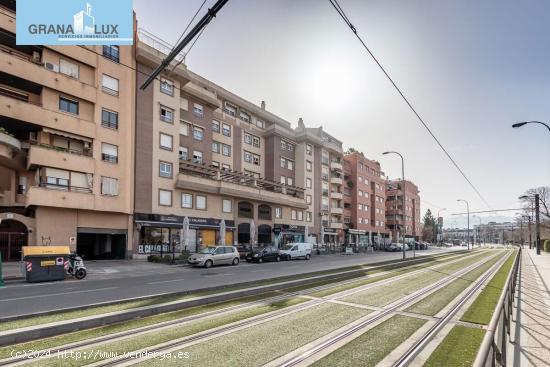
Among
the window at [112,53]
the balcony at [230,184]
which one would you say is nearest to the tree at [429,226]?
the balcony at [230,184]

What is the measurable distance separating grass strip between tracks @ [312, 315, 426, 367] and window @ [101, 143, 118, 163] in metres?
25.3

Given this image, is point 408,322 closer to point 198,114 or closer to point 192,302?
point 192,302

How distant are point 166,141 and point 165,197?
5.38 meters

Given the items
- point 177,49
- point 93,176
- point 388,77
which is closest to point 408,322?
point 388,77

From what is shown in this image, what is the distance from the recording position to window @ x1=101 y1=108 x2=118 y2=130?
26.3 metres

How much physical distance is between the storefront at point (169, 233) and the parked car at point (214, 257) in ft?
10.6

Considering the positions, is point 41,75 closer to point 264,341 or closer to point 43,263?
point 43,263

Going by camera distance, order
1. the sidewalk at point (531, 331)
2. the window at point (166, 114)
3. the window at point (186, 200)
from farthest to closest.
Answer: the window at point (186, 200) → the window at point (166, 114) → the sidewalk at point (531, 331)

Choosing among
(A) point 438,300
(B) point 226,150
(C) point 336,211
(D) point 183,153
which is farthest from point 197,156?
(C) point 336,211

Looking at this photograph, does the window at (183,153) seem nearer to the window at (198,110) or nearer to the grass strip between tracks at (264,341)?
the window at (198,110)

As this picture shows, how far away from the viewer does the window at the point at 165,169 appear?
1171 inches

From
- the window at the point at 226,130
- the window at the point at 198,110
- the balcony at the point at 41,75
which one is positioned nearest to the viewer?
the balcony at the point at 41,75

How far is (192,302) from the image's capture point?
8773 mm

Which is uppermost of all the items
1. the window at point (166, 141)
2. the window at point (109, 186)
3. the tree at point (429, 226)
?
the window at point (166, 141)
